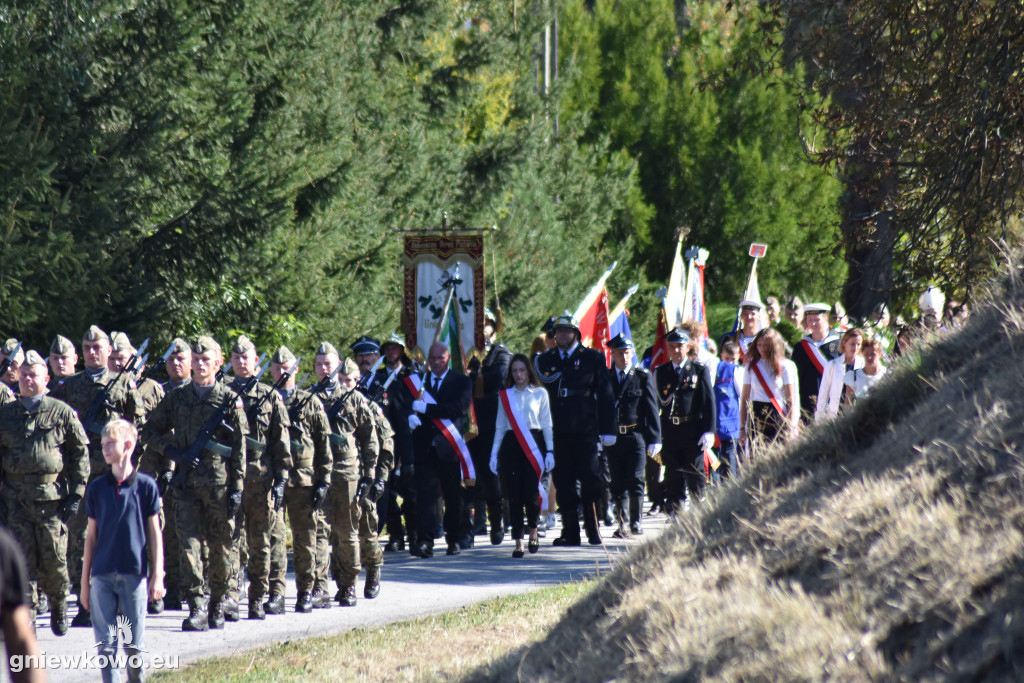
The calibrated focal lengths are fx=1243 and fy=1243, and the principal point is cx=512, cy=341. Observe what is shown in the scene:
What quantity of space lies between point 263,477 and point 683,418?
5.61 metres

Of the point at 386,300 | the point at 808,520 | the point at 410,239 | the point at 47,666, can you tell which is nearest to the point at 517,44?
the point at 386,300

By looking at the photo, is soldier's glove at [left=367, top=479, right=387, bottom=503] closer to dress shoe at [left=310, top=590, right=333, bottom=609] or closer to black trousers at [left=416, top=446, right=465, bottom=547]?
dress shoe at [left=310, top=590, right=333, bottom=609]

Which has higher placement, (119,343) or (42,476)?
(119,343)

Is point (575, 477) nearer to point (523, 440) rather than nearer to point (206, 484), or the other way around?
point (523, 440)

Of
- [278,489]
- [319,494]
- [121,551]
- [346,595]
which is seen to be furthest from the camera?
[346,595]

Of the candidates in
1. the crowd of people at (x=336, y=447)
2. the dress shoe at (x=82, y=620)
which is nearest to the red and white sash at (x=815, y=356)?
the crowd of people at (x=336, y=447)

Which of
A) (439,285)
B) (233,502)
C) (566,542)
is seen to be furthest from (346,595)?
(439,285)

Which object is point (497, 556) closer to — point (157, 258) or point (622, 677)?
point (157, 258)

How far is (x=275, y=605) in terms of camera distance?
998 cm

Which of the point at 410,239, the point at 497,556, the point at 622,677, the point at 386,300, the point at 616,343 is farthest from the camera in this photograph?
the point at 386,300

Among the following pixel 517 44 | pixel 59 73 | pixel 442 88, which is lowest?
pixel 59 73

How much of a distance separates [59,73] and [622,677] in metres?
11.8

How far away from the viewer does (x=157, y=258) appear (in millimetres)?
15906

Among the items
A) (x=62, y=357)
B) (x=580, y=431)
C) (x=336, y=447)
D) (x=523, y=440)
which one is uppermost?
(x=62, y=357)
